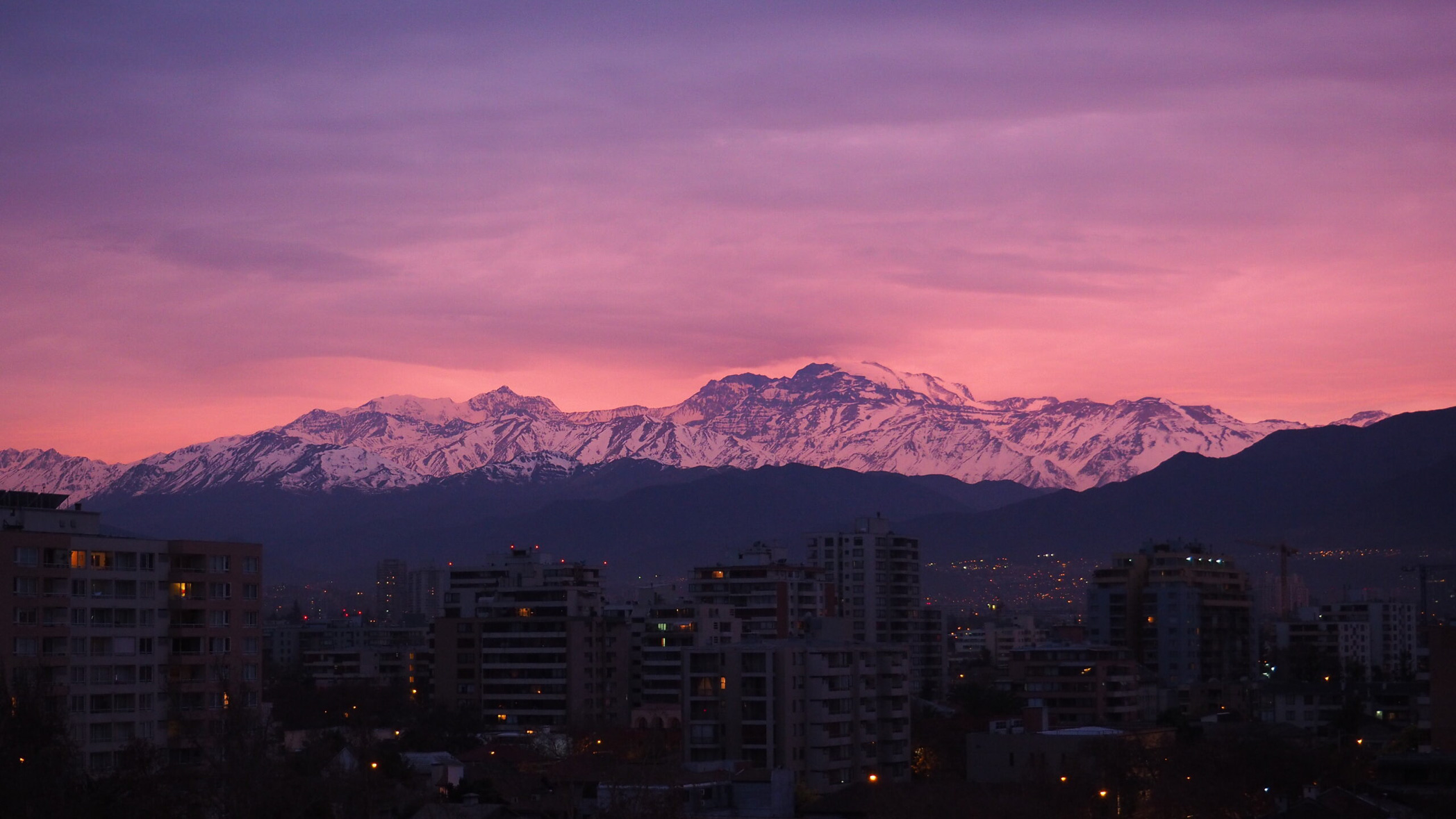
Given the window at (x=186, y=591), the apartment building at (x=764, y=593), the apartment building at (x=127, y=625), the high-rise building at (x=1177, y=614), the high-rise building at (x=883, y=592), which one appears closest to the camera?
the apartment building at (x=127, y=625)

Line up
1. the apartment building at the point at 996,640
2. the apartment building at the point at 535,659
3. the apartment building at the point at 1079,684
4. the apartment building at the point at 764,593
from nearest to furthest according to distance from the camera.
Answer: the apartment building at the point at 1079,684 < the apartment building at the point at 535,659 < the apartment building at the point at 764,593 < the apartment building at the point at 996,640

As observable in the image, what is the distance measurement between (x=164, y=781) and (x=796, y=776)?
94.7 ft

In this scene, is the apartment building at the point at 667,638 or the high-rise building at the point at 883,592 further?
the high-rise building at the point at 883,592

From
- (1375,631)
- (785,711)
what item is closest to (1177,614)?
(1375,631)

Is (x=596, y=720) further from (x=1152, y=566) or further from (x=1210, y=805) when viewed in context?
(x=1152, y=566)

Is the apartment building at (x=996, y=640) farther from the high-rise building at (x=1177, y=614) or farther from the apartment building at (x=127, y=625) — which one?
the apartment building at (x=127, y=625)

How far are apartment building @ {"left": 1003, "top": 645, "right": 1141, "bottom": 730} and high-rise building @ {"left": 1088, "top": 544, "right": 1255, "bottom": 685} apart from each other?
2689cm

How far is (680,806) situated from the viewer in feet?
160

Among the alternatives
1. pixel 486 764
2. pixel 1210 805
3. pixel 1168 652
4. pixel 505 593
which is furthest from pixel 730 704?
pixel 1168 652

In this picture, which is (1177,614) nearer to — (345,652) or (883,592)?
(883,592)

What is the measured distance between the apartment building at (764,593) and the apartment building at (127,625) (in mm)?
53135

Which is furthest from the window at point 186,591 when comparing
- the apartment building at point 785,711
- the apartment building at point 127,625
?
the apartment building at point 785,711

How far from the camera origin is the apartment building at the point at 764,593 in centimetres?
11100

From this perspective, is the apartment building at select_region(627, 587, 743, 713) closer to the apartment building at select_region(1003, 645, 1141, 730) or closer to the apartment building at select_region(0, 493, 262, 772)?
the apartment building at select_region(1003, 645, 1141, 730)
